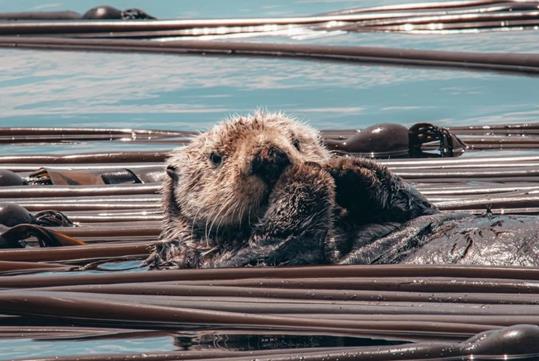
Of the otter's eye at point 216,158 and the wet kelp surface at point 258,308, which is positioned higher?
the otter's eye at point 216,158

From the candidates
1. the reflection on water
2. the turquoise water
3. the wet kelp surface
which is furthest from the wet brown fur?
the turquoise water

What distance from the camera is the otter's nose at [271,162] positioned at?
18.5ft

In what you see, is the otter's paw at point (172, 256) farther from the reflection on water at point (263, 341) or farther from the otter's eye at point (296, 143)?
the reflection on water at point (263, 341)

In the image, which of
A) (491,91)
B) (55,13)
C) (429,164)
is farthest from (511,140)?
(55,13)

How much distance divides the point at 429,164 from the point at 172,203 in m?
2.03

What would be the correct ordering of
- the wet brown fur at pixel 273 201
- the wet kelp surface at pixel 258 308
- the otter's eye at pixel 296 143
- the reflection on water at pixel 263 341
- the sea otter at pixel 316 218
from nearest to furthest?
the wet kelp surface at pixel 258 308 < the reflection on water at pixel 263 341 < the sea otter at pixel 316 218 < the wet brown fur at pixel 273 201 < the otter's eye at pixel 296 143

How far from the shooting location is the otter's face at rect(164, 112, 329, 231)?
570 centimetres

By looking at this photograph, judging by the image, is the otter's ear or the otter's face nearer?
the otter's face

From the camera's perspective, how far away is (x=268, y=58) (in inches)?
483

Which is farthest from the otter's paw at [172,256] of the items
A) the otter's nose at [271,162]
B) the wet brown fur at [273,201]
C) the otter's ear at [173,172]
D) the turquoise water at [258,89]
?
the turquoise water at [258,89]

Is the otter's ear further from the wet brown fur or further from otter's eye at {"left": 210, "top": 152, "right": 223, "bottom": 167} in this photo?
otter's eye at {"left": 210, "top": 152, "right": 223, "bottom": 167}

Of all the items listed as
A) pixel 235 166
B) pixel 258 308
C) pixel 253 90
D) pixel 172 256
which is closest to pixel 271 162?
pixel 235 166

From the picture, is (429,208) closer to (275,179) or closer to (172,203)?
(275,179)

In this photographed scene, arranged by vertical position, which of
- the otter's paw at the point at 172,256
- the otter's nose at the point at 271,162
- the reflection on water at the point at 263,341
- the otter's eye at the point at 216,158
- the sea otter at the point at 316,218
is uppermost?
the otter's nose at the point at 271,162
